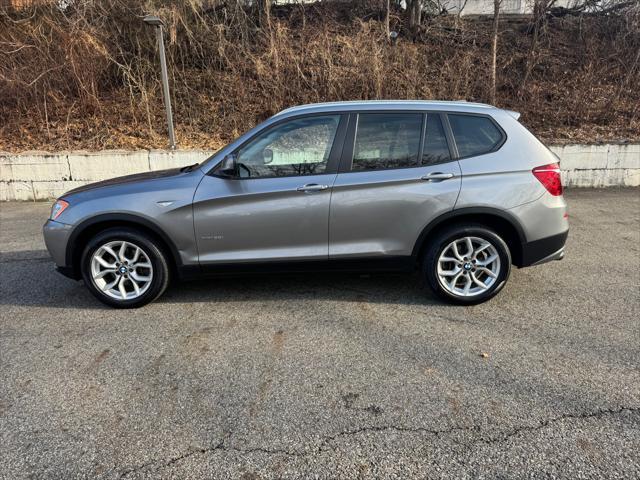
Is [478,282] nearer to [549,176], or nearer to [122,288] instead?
[549,176]

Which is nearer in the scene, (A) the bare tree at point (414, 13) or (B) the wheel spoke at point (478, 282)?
(B) the wheel spoke at point (478, 282)

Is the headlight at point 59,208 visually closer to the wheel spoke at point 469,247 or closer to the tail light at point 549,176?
the wheel spoke at point 469,247

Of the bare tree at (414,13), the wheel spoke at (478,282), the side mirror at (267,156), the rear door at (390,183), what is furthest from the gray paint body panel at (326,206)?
the bare tree at (414,13)

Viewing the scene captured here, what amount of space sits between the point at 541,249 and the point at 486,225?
515mm

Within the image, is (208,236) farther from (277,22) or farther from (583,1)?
(583,1)

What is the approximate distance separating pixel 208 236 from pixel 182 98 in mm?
8739

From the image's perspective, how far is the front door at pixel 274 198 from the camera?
3.92m

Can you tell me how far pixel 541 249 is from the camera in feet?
13.3

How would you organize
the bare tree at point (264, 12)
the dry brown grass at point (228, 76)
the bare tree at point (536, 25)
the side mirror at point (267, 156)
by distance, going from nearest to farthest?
the side mirror at point (267, 156) < the dry brown grass at point (228, 76) < the bare tree at point (536, 25) < the bare tree at point (264, 12)

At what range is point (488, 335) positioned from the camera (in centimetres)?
356

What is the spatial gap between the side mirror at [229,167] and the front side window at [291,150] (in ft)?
0.12

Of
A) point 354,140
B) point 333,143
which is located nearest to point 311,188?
point 333,143

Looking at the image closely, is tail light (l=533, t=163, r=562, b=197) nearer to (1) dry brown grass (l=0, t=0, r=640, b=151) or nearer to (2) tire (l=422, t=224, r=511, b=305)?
(2) tire (l=422, t=224, r=511, b=305)

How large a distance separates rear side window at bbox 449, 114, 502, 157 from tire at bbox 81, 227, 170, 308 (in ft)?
9.15
